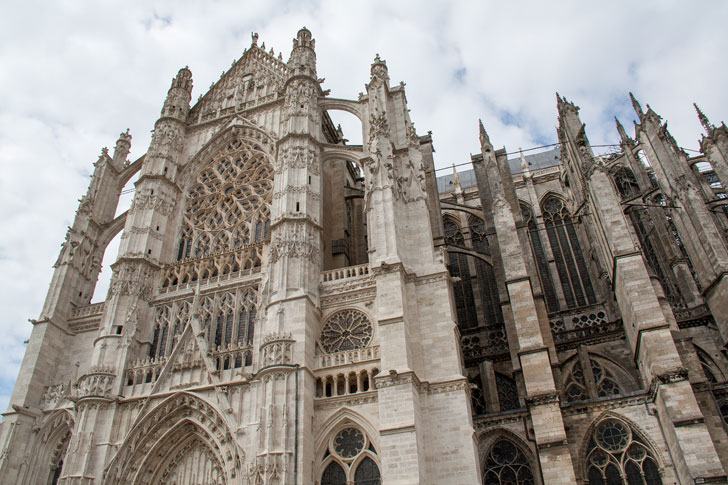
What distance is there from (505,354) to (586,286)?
6.76 metres

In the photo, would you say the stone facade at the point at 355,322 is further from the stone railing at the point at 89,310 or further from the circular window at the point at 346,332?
the stone railing at the point at 89,310

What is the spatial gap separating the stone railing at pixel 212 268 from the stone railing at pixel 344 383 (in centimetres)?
495

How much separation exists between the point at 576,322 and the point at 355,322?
33.5ft

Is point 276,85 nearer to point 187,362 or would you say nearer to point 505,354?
point 187,362

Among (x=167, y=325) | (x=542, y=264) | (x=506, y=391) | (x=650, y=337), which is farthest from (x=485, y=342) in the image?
(x=167, y=325)

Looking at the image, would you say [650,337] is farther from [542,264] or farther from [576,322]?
[542,264]

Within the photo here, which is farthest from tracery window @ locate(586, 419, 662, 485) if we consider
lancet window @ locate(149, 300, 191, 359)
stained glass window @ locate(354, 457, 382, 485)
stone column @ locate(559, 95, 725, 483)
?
lancet window @ locate(149, 300, 191, 359)

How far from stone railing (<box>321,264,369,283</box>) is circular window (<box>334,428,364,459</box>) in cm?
460

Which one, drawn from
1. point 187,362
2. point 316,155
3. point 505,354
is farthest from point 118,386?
point 505,354

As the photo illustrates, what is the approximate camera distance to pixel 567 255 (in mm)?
25375

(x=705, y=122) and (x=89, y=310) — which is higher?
(x=705, y=122)

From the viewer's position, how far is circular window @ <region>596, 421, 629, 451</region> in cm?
1459

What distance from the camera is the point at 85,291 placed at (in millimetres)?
20812

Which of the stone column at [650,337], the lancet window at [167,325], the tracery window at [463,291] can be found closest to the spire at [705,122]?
the stone column at [650,337]
